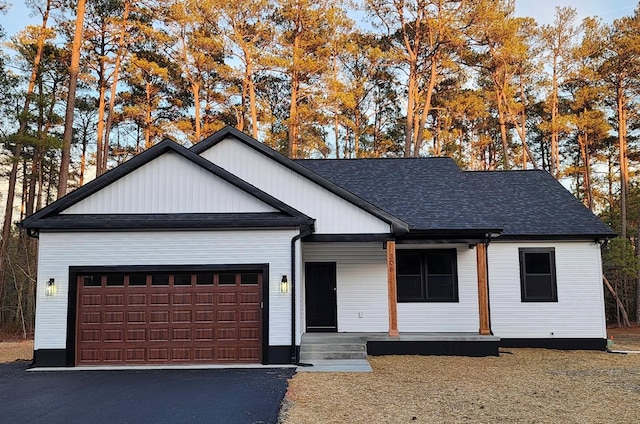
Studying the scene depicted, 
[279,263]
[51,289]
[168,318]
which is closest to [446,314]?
[279,263]

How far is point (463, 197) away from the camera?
46.1ft

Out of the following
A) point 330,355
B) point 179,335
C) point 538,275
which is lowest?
point 330,355

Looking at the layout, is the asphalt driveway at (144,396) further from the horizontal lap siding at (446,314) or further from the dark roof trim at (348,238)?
the horizontal lap siding at (446,314)

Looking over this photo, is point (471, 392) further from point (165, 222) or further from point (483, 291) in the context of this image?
point (165, 222)

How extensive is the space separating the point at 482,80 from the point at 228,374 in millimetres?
23179

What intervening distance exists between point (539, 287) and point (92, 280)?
427 inches

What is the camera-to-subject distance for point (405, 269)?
1352 centimetres

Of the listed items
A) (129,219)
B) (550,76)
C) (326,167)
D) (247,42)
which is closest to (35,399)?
(129,219)

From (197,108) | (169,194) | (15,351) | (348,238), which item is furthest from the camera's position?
(197,108)

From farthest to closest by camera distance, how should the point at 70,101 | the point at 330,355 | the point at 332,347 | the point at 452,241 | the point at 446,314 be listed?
the point at 70,101
the point at 446,314
the point at 452,241
the point at 332,347
the point at 330,355

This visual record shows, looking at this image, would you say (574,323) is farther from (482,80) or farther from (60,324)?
(482,80)

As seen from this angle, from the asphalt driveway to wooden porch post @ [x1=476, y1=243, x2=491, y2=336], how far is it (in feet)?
16.5

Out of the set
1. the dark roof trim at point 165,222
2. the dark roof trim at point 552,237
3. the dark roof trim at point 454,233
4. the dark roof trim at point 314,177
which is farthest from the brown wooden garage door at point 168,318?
the dark roof trim at point 552,237

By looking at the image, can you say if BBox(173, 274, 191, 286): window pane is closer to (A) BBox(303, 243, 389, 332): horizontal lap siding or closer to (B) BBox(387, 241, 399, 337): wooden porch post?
(A) BBox(303, 243, 389, 332): horizontal lap siding
